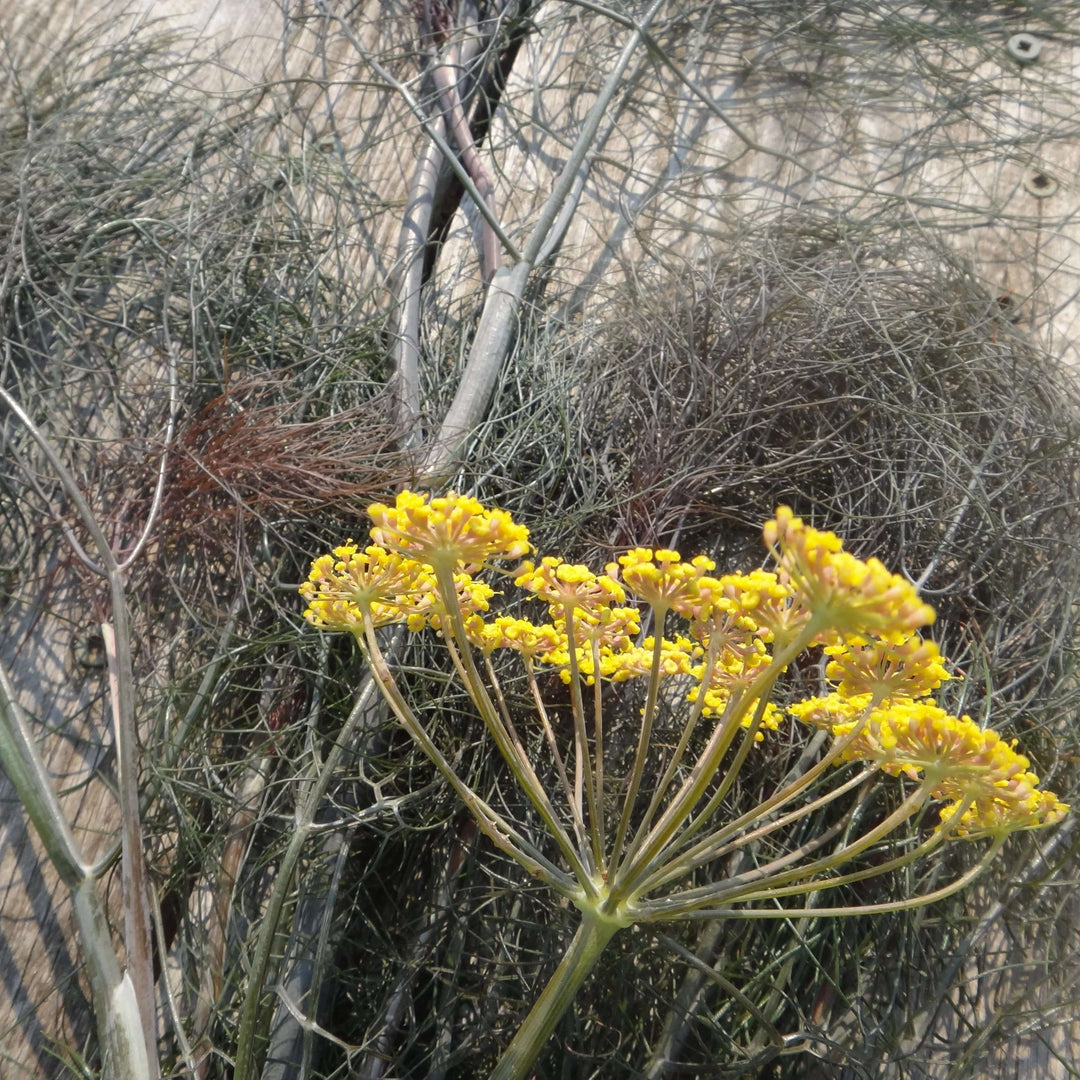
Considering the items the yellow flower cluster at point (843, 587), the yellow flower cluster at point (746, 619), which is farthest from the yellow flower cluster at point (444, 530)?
the yellow flower cluster at point (843, 587)

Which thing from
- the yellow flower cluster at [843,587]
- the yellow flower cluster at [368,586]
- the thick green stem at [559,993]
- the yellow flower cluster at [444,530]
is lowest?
the thick green stem at [559,993]

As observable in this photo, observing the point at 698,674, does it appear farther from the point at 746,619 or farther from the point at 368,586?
the point at 368,586

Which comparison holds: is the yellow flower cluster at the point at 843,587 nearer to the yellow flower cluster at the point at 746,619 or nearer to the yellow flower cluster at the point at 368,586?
the yellow flower cluster at the point at 746,619

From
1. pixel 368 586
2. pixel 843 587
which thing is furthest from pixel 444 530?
pixel 843 587

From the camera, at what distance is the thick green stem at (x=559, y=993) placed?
663 millimetres

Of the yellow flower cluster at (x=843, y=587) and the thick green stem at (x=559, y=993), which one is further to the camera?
the thick green stem at (x=559, y=993)

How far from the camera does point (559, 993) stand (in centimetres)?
67

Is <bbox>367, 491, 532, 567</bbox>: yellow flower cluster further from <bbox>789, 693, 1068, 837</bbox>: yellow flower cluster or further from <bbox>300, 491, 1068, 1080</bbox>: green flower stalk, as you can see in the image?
<bbox>789, 693, 1068, 837</bbox>: yellow flower cluster

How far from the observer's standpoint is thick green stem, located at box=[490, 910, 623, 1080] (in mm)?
663

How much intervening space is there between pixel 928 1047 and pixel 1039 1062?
0.16 m

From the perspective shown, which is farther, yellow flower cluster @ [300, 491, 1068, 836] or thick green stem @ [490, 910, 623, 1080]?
thick green stem @ [490, 910, 623, 1080]

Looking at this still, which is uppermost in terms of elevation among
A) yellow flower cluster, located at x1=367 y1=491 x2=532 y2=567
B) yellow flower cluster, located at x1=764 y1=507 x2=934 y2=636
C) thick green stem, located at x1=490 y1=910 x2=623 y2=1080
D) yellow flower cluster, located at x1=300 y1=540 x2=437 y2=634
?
yellow flower cluster, located at x1=764 y1=507 x2=934 y2=636

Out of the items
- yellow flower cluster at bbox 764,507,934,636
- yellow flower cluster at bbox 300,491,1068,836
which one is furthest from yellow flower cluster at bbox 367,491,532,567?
yellow flower cluster at bbox 764,507,934,636

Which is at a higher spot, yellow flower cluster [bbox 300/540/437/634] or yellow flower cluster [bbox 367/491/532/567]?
yellow flower cluster [bbox 367/491/532/567]
